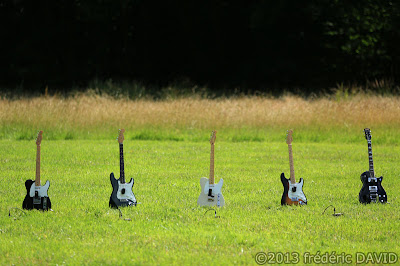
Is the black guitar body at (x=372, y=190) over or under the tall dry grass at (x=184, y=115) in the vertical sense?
under

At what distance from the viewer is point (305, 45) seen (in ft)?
106

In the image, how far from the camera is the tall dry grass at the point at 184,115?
1608cm

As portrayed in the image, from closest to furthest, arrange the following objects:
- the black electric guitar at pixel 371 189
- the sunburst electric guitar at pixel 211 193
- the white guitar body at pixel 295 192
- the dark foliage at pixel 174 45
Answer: the sunburst electric guitar at pixel 211 193 → the white guitar body at pixel 295 192 → the black electric guitar at pixel 371 189 → the dark foliage at pixel 174 45

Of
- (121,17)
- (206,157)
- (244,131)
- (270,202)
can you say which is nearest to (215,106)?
(244,131)

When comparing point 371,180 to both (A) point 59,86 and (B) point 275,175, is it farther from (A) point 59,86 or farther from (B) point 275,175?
(A) point 59,86

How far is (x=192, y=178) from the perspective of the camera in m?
9.69

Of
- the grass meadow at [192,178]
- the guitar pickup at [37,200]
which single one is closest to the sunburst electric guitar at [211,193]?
the grass meadow at [192,178]

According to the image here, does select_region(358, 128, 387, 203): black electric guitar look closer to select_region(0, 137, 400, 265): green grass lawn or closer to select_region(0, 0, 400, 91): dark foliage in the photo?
select_region(0, 137, 400, 265): green grass lawn

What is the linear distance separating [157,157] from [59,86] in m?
21.5

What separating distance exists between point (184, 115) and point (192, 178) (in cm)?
719

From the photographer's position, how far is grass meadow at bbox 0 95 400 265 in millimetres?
5582

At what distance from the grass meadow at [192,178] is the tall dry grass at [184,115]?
42mm

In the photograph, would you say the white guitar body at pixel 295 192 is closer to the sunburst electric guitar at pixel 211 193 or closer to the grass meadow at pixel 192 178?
the grass meadow at pixel 192 178

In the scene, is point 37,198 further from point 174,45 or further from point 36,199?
point 174,45
